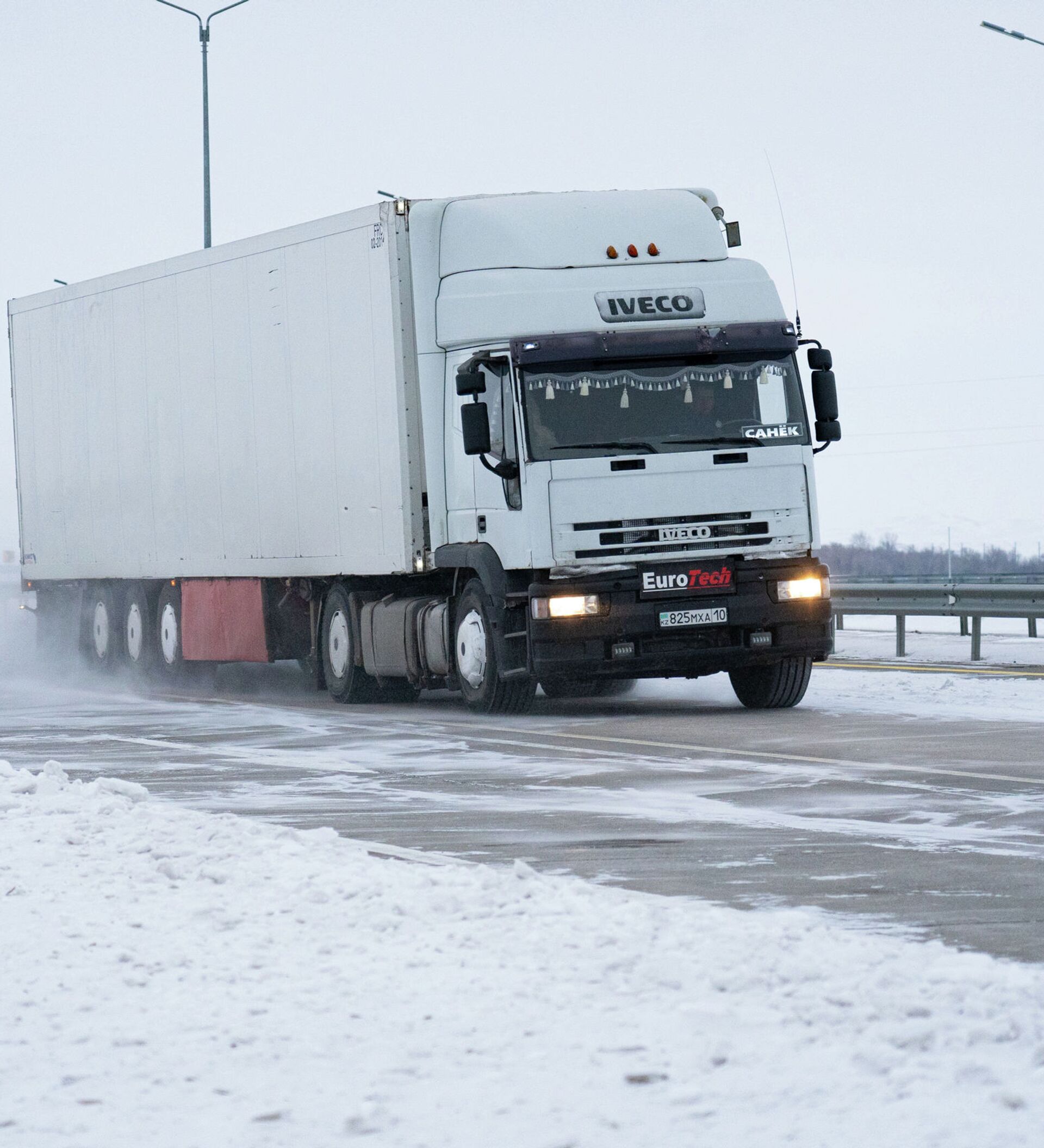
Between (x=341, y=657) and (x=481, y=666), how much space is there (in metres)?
2.64

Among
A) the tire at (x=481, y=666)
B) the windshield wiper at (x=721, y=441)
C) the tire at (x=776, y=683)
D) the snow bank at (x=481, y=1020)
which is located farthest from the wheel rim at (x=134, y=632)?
the snow bank at (x=481, y=1020)

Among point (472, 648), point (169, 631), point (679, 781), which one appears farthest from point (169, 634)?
point (679, 781)

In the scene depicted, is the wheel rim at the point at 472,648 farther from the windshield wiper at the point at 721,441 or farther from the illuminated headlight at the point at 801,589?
the illuminated headlight at the point at 801,589

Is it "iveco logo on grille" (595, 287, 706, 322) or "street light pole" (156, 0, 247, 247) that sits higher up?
"street light pole" (156, 0, 247, 247)

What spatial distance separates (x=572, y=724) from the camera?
53.4 feet

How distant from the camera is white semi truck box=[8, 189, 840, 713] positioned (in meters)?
16.3

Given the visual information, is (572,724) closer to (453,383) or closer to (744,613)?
(744,613)

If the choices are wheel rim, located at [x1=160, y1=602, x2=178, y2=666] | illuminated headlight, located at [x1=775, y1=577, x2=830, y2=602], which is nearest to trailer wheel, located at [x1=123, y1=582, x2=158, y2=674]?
wheel rim, located at [x1=160, y1=602, x2=178, y2=666]

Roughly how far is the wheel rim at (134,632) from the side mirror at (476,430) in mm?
8771

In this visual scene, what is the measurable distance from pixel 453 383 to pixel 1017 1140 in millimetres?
13334

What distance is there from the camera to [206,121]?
1401 inches

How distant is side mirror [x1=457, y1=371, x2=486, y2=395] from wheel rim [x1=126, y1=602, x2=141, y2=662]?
8647mm

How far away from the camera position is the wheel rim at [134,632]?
78.9 feet

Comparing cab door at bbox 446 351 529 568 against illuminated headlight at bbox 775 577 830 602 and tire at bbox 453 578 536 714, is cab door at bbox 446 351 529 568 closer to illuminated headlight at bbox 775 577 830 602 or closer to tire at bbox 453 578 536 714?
tire at bbox 453 578 536 714
